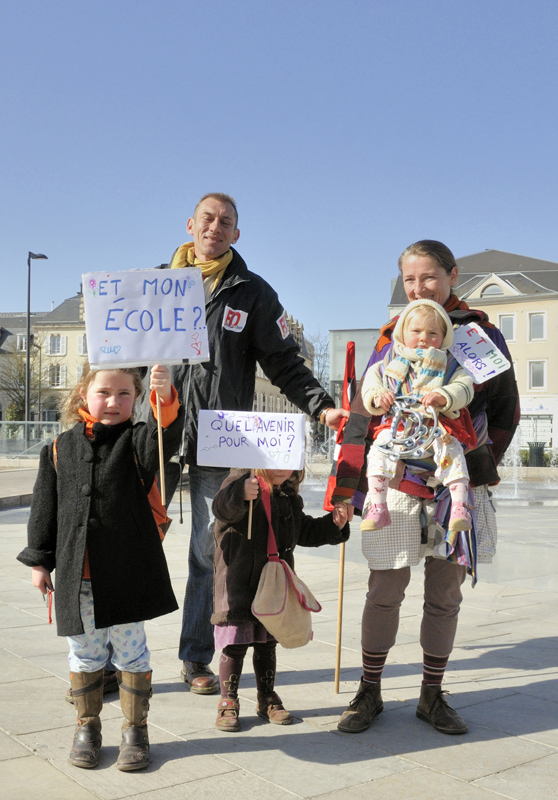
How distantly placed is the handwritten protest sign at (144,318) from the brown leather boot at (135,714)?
3.98 ft

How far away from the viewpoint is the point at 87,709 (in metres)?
3.16

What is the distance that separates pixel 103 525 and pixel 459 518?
1369 mm

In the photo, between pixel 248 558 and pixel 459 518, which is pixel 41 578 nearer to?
pixel 248 558

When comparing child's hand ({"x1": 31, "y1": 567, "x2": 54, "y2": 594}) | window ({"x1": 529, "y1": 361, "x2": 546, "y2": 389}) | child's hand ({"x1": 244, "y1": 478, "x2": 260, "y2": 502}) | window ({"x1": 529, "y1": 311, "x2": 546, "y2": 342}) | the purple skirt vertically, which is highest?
window ({"x1": 529, "y1": 311, "x2": 546, "y2": 342})

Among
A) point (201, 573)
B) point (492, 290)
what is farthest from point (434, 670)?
point (492, 290)

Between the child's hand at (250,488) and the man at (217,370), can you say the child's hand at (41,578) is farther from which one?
the man at (217,370)

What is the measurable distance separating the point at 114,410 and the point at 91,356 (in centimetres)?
25

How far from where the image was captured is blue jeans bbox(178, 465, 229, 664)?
4.11m

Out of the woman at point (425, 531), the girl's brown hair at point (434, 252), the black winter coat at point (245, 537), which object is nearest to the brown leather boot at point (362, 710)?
the woman at point (425, 531)

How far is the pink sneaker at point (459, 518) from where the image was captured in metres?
3.36

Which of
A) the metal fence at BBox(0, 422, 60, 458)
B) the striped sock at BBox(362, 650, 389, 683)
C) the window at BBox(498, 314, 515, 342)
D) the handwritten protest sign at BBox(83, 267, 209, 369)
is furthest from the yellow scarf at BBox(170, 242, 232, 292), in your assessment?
the window at BBox(498, 314, 515, 342)

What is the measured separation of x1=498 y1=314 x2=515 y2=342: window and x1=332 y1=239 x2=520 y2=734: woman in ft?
182

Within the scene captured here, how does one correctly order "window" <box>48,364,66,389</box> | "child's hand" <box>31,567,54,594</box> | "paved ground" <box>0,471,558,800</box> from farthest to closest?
1. "window" <box>48,364,66,389</box>
2. "child's hand" <box>31,567,54,594</box>
3. "paved ground" <box>0,471,558,800</box>

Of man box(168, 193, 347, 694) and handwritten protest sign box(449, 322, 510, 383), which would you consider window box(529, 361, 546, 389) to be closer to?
man box(168, 193, 347, 694)
